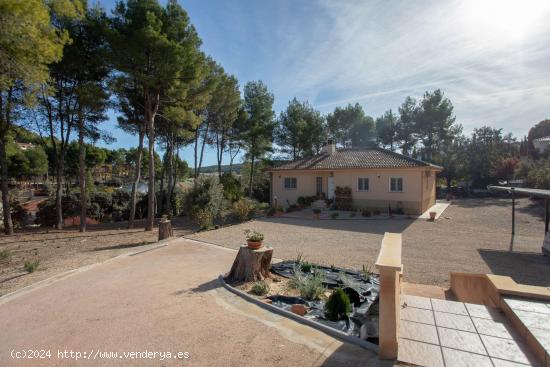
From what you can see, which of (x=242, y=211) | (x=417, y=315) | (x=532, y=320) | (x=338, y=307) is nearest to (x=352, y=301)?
(x=338, y=307)

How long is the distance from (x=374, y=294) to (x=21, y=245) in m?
13.6

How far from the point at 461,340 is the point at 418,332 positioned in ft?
1.33

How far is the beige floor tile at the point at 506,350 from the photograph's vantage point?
8.49ft

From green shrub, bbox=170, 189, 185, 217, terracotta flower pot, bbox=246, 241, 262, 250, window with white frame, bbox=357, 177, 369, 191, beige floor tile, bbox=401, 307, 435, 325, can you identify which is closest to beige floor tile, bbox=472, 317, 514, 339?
beige floor tile, bbox=401, 307, 435, 325

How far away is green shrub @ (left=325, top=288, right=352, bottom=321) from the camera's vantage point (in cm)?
373

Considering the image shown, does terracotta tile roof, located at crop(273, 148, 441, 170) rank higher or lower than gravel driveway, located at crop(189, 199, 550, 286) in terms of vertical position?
higher

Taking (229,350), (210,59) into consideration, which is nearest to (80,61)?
(210,59)

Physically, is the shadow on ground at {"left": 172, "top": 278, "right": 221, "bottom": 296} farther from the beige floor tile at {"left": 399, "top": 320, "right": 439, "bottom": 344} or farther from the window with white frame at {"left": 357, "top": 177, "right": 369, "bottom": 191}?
the window with white frame at {"left": 357, "top": 177, "right": 369, "bottom": 191}

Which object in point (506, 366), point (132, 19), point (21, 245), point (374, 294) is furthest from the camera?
point (132, 19)

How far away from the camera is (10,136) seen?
44.9 feet

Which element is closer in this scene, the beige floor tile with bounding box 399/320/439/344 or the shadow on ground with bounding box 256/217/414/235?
the beige floor tile with bounding box 399/320/439/344

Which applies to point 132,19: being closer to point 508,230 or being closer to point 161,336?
point 161,336

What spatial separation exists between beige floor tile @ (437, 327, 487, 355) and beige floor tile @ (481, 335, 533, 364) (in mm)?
76

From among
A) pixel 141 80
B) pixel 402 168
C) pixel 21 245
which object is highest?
pixel 141 80
